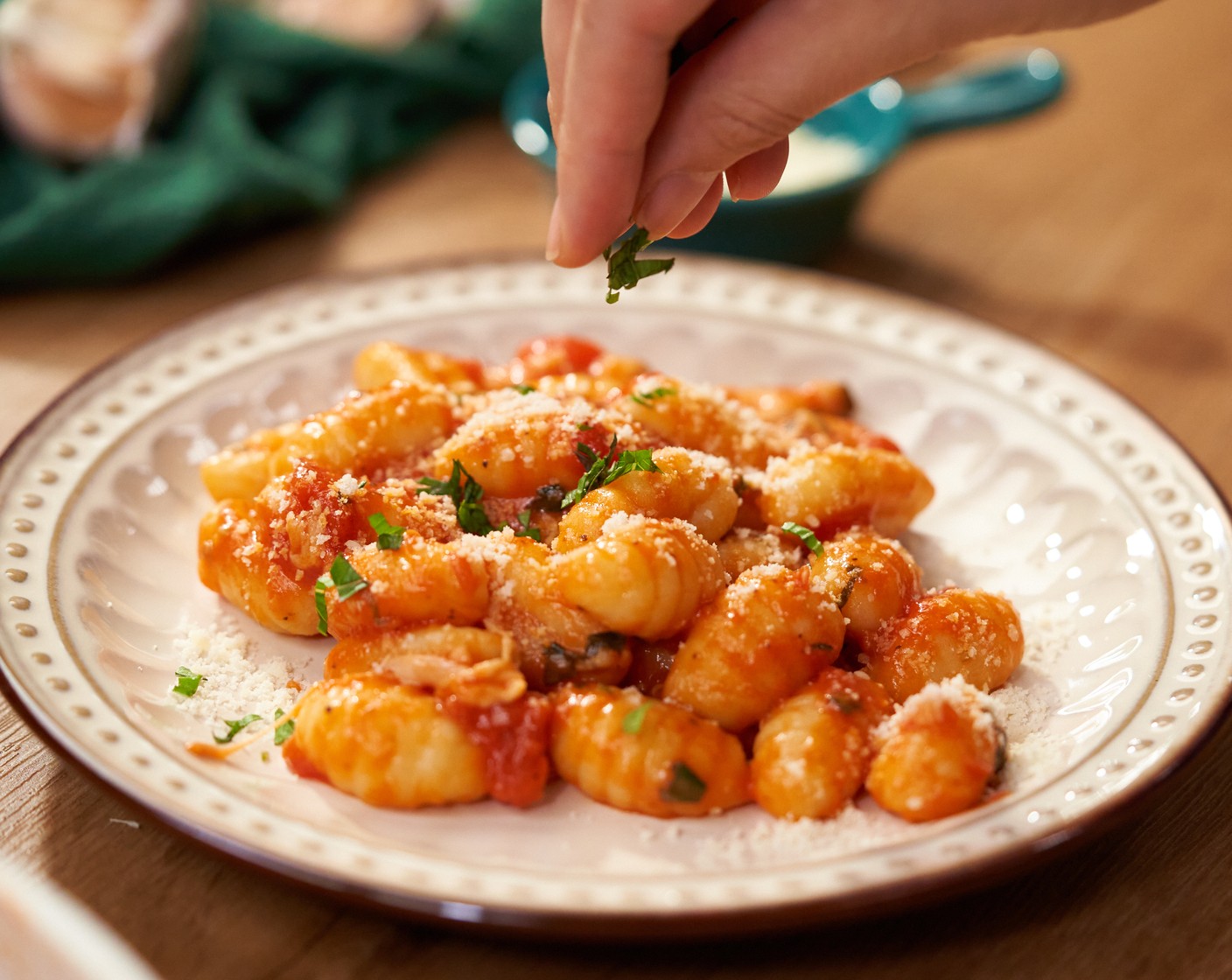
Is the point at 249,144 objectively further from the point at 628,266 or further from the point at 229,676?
the point at 229,676

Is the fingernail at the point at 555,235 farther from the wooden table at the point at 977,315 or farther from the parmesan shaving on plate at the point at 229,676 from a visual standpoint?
the wooden table at the point at 977,315

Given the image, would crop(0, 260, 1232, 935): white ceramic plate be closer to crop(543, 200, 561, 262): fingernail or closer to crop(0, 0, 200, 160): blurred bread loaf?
crop(543, 200, 561, 262): fingernail

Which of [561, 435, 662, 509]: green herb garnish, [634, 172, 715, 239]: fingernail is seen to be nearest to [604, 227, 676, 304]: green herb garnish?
[634, 172, 715, 239]: fingernail

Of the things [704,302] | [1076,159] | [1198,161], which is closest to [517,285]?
[704,302]

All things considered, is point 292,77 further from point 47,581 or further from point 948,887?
point 948,887

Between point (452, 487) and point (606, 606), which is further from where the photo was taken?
point (452, 487)

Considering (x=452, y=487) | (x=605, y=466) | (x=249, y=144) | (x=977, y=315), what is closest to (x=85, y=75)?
(x=249, y=144)
